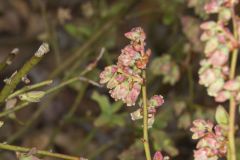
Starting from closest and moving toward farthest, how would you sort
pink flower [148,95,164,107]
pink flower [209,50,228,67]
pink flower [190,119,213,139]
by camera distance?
pink flower [209,50,228,67] < pink flower [190,119,213,139] < pink flower [148,95,164,107]

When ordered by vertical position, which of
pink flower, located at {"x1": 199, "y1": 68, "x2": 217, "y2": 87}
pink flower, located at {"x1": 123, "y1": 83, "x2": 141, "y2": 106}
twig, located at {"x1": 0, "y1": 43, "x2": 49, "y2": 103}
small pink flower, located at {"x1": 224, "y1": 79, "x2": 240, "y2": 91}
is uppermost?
twig, located at {"x1": 0, "y1": 43, "x2": 49, "y2": 103}

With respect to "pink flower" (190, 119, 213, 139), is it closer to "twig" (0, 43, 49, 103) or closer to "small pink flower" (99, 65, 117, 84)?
"small pink flower" (99, 65, 117, 84)

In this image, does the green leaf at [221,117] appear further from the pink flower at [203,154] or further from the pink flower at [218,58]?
the pink flower at [218,58]

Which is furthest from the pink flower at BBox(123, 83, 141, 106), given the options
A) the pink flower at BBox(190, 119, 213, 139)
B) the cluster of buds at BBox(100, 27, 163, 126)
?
the pink flower at BBox(190, 119, 213, 139)

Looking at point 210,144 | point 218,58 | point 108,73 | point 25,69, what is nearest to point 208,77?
point 218,58

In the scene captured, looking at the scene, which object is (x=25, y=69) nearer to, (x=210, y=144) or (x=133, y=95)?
(x=133, y=95)

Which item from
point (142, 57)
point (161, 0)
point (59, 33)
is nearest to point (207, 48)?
point (142, 57)

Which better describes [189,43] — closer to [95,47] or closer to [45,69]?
[95,47]
